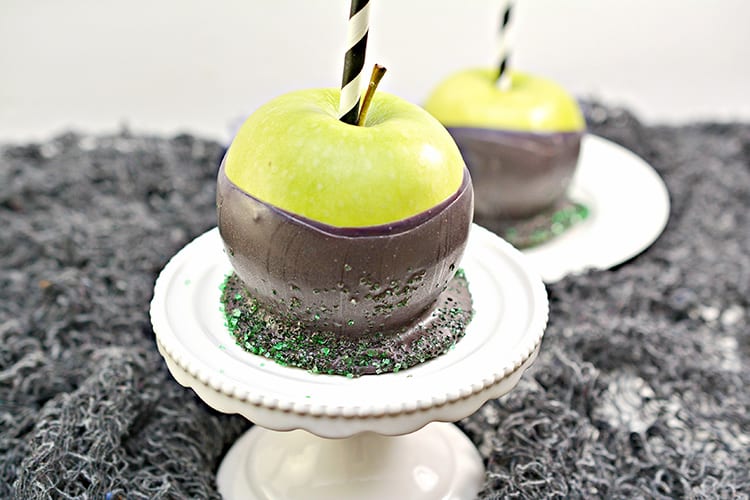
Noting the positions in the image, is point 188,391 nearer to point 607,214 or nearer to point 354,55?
point 354,55

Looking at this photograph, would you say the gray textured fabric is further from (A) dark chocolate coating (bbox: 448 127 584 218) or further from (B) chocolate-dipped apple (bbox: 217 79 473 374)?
(B) chocolate-dipped apple (bbox: 217 79 473 374)

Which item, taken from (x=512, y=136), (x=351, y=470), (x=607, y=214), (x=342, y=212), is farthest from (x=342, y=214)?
(x=607, y=214)

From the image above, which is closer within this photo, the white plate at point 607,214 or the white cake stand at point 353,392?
the white cake stand at point 353,392

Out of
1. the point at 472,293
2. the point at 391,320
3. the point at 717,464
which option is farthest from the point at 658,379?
the point at 391,320

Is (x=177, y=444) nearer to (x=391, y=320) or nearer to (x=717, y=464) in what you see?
(x=391, y=320)

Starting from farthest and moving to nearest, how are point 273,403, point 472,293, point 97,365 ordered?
1. point 97,365
2. point 472,293
3. point 273,403

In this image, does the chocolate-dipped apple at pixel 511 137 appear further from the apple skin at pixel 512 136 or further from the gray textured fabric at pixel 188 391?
the gray textured fabric at pixel 188 391

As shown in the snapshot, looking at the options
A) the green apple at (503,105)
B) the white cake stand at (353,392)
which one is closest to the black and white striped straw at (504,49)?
the green apple at (503,105)
